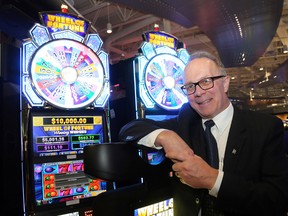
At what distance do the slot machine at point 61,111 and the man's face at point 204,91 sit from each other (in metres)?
1.62

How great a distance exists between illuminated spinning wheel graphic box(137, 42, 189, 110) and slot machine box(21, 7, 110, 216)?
0.58 m

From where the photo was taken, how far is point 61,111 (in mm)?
2641

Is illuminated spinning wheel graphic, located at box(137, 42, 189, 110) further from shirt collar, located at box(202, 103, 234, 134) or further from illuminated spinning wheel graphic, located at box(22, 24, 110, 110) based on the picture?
shirt collar, located at box(202, 103, 234, 134)

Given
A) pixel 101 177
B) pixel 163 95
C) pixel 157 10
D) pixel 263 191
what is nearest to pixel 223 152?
pixel 263 191

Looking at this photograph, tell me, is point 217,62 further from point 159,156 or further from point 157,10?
point 157,10

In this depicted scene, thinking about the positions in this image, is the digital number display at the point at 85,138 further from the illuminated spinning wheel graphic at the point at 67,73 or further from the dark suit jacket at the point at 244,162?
the dark suit jacket at the point at 244,162

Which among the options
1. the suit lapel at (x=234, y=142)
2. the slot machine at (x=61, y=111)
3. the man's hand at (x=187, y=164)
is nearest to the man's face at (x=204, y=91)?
the suit lapel at (x=234, y=142)

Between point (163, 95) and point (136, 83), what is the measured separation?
0.41 m

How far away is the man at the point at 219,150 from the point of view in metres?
0.88

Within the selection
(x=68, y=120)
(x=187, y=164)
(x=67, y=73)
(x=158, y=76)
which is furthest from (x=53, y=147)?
(x=187, y=164)

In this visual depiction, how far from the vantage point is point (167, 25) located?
6676mm

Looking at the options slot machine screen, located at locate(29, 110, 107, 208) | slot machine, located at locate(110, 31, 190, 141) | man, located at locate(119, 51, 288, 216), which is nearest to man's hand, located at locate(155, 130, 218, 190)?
man, located at locate(119, 51, 288, 216)

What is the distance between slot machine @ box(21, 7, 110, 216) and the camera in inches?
96.3

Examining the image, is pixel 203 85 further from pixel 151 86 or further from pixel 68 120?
pixel 151 86
